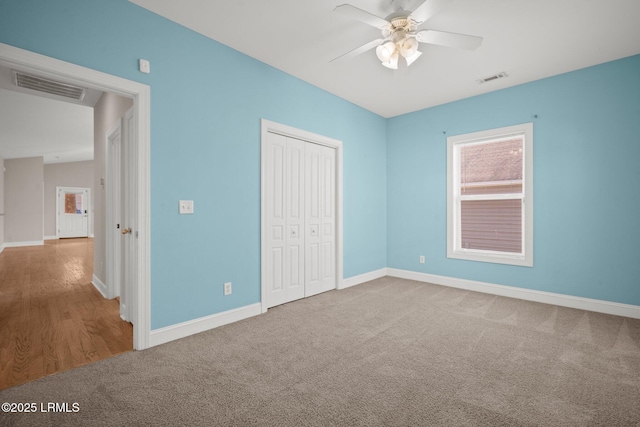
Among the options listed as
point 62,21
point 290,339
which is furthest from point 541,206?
point 62,21

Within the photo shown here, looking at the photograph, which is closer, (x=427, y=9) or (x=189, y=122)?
(x=427, y=9)

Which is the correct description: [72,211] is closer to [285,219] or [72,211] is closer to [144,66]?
[285,219]

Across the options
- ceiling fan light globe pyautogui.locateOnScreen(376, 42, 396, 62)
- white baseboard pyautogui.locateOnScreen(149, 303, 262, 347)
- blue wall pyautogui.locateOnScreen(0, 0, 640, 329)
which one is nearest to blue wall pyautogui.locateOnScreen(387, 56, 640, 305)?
blue wall pyautogui.locateOnScreen(0, 0, 640, 329)

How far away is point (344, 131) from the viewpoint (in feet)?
15.0

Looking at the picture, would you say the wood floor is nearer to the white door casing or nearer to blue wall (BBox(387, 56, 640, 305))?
the white door casing

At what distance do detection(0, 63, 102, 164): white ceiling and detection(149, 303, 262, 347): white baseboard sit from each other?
123 inches

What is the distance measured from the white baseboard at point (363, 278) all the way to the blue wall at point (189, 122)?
1.64m

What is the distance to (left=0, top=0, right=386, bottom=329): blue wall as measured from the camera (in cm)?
214

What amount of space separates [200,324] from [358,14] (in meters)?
3.00

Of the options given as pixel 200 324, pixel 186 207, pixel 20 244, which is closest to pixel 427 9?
pixel 186 207

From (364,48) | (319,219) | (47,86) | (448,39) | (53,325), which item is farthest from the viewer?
(319,219)

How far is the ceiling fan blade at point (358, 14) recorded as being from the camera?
80.1 inches

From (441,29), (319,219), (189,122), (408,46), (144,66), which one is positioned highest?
(441,29)

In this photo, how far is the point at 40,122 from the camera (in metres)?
5.59
